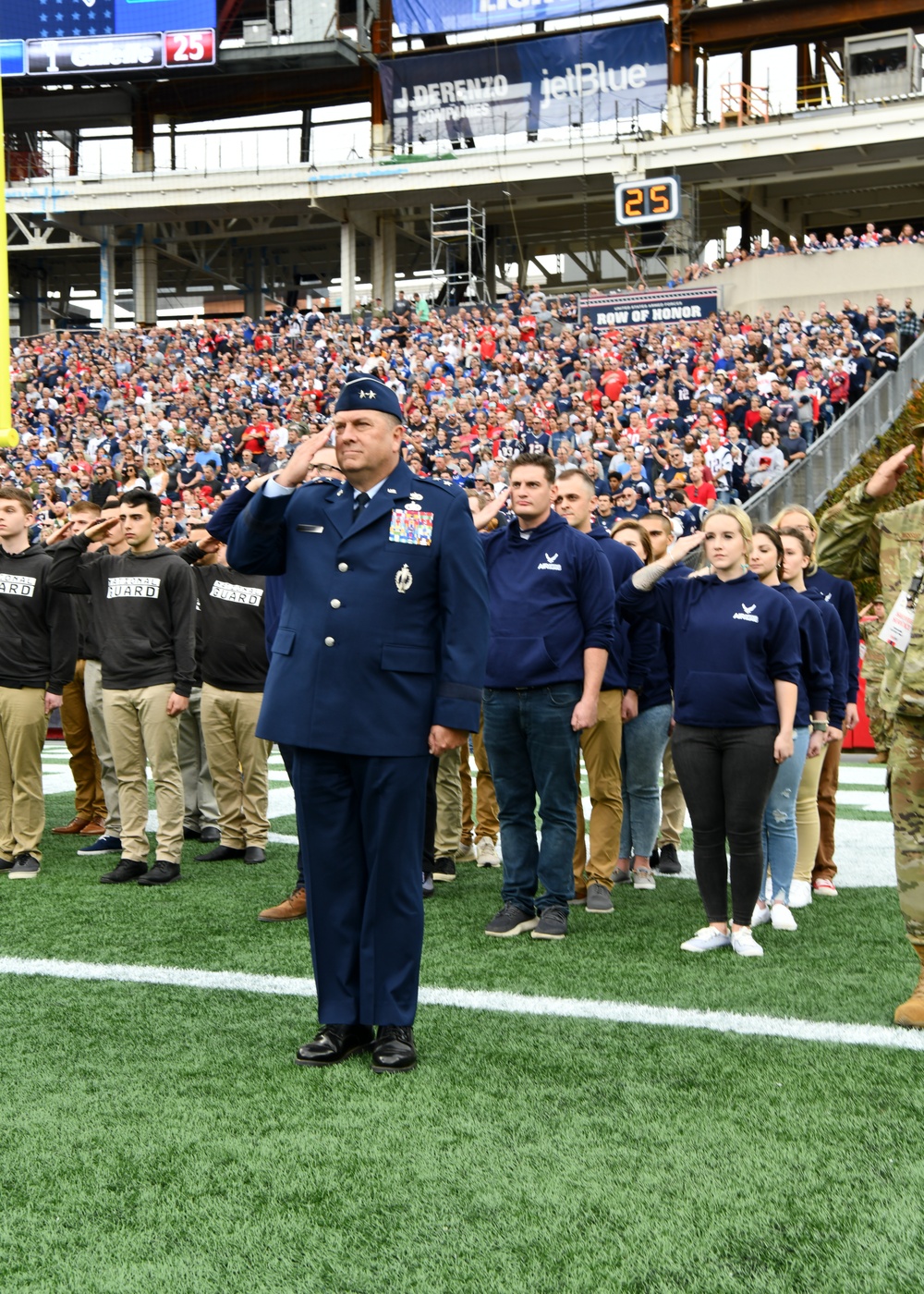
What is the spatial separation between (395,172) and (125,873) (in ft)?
107

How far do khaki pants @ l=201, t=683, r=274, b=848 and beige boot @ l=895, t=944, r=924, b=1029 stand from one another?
4437 mm

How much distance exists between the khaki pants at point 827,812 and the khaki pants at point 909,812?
2764 millimetres

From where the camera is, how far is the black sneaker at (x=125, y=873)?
747cm

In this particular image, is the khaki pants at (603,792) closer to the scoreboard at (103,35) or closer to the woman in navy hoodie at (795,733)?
the woman in navy hoodie at (795,733)

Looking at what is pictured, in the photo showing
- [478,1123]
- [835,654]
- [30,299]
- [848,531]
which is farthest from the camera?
[30,299]

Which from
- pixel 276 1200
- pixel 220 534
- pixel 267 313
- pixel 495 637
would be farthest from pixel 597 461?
pixel 267 313

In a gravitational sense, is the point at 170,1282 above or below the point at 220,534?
below

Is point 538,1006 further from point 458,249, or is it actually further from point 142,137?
point 142,137

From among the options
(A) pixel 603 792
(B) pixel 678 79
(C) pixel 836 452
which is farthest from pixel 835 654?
(B) pixel 678 79

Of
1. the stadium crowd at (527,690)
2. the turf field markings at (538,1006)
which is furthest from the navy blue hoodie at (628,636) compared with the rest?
the turf field markings at (538,1006)

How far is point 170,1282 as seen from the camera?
2.86m

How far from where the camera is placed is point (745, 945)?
18.7 ft

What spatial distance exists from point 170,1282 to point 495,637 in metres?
3.73

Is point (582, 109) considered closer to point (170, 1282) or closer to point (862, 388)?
point (862, 388)
